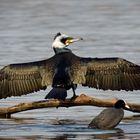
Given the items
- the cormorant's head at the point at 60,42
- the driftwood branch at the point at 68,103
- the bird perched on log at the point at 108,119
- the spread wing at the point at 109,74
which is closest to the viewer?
the bird perched on log at the point at 108,119

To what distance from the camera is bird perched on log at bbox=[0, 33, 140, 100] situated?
500 inches

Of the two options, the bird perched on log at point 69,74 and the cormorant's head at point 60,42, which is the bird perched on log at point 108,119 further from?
the cormorant's head at point 60,42

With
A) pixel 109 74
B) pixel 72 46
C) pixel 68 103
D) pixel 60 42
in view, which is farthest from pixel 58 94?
pixel 72 46

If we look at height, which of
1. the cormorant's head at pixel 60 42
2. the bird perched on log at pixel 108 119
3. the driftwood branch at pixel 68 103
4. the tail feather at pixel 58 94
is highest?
the cormorant's head at pixel 60 42

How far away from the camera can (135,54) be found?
18.3 meters

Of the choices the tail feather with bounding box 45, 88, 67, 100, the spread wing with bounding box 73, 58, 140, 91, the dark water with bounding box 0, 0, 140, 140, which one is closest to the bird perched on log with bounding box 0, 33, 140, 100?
the spread wing with bounding box 73, 58, 140, 91

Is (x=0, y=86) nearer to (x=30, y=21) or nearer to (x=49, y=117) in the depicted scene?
(x=49, y=117)

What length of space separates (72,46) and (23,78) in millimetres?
7061

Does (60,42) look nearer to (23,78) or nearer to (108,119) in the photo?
(23,78)

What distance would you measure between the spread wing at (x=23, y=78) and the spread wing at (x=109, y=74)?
50 cm

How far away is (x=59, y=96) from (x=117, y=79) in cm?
103

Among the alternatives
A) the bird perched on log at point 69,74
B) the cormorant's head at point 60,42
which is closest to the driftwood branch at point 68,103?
the bird perched on log at point 69,74

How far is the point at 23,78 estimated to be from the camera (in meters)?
13.0

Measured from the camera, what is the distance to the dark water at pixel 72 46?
1237cm
